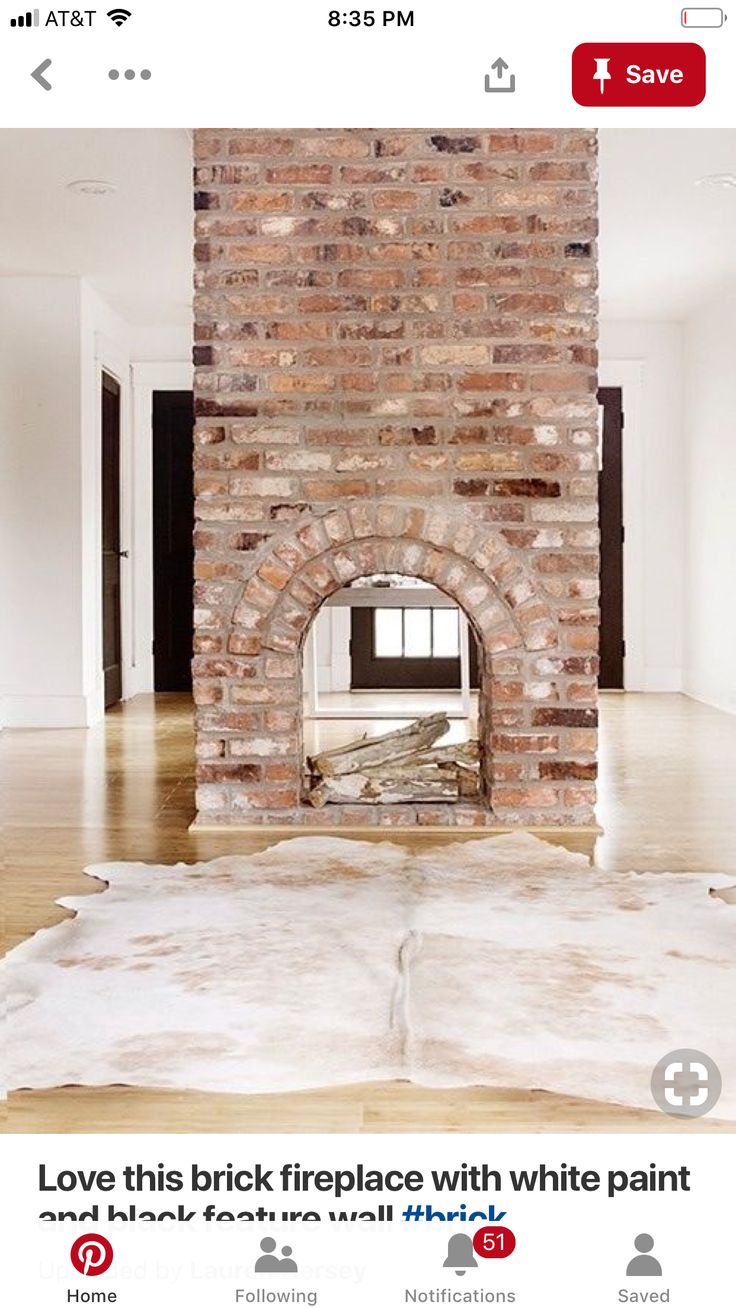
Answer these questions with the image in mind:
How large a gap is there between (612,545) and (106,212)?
146 inches

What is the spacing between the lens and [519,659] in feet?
11.7

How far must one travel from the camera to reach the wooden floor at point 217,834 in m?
1.55

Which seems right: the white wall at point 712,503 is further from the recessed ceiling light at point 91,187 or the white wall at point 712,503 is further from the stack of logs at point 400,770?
the recessed ceiling light at point 91,187

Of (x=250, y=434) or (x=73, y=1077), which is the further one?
(x=250, y=434)

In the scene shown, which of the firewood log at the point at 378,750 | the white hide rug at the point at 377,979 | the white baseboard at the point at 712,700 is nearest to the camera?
the white hide rug at the point at 377,979
